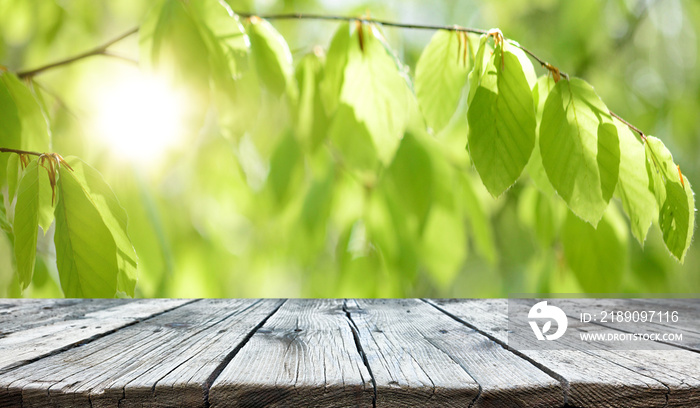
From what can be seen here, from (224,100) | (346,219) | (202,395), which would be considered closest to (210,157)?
(346,219)

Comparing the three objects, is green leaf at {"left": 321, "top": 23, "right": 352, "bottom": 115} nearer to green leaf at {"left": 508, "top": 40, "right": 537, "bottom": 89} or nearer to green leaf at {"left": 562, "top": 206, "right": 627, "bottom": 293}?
green leaf at {"left": 508, "top": 40, "right": 537, "bottom": 89}

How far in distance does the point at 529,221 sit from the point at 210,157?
1.75 feet

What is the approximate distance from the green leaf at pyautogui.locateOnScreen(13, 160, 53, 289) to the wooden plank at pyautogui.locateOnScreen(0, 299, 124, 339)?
0.86 feet

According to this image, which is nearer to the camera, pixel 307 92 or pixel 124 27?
pixel 307 92

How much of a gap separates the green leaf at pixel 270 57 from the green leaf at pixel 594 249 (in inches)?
14.6

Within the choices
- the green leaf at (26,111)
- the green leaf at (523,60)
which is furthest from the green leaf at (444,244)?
the green leaf at (26,111)

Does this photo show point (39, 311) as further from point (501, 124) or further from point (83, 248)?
point (501, 124)

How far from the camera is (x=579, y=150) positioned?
357mm

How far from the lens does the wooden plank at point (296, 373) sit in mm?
343

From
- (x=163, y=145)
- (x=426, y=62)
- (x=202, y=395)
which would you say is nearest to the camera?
(x=202, y=395)

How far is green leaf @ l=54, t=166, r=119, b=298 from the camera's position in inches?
12.2

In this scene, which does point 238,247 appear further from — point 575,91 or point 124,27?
point 575,91

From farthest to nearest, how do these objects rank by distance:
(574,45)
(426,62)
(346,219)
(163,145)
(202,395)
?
(574,45)
(346,219)
(163,145)
(426,62)
(202,395)

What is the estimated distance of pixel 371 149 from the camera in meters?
0.52
